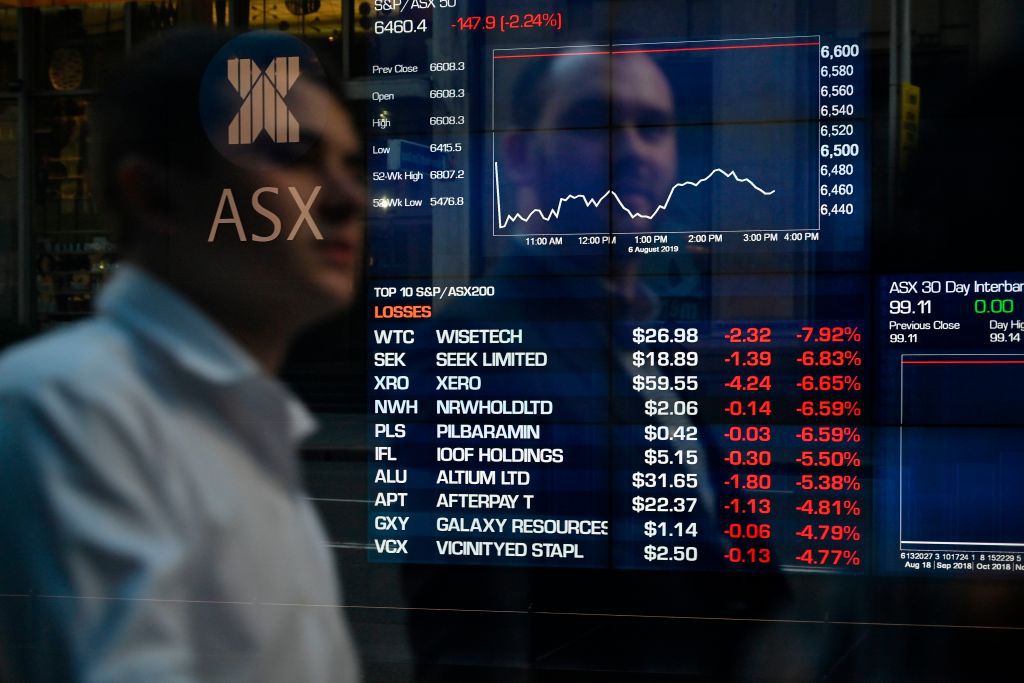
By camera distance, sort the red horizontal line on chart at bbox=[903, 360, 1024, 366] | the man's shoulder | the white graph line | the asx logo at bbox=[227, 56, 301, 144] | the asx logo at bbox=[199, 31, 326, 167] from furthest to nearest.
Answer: the white graph line < the red horizontal line on chart at bbox=[903, 360, 1024, 366] < the asx logo at bbox=[227, 56, 301, 144] < the asx logo at bbox=[199, 31, 326, 167] < the man's shoulder

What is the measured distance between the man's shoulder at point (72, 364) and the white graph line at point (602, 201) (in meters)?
3.53

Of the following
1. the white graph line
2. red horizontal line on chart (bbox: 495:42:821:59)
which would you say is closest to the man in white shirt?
the white graph line

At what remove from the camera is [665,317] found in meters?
4.46

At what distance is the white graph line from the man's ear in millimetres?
3405

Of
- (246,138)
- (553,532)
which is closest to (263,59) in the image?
(246,138)

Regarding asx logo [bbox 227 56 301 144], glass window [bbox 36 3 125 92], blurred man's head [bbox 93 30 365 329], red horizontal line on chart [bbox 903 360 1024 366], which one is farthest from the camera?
glass window [bbox 36 3 125 92]

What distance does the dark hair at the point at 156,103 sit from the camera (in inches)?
42.7

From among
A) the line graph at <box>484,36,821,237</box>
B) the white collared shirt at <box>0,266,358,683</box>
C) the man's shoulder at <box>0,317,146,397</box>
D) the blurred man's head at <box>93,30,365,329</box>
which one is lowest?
the white collared shirt at <box>0,266,358,683</box>

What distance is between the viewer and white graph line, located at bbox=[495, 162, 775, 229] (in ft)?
14.4

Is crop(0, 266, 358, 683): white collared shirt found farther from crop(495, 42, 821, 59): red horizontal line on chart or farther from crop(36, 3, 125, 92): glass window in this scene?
crop(36, 3, 125, 92): glass window

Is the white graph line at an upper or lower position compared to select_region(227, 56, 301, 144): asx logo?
lower

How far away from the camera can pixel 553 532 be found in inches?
178

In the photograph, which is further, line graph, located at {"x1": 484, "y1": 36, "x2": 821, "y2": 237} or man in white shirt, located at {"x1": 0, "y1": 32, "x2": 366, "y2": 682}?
line graph, located at {"x1": 484, "y1": 36, "x2": 821, "y2": 237}

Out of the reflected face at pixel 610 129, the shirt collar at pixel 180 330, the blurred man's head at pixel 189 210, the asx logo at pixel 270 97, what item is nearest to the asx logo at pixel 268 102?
the asx logo at pixel 270 97
